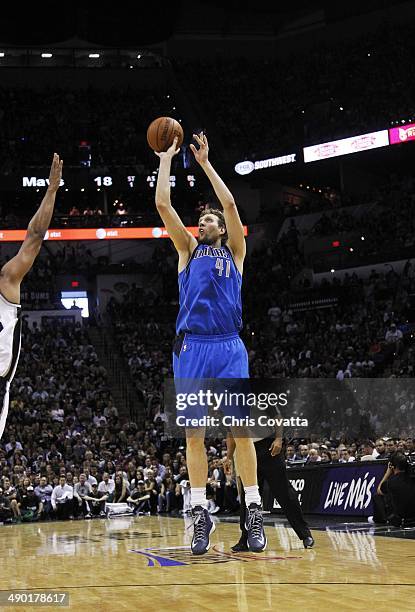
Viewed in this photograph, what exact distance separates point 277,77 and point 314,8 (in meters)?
3.75

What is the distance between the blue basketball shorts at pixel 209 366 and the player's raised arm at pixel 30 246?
50.0 inches

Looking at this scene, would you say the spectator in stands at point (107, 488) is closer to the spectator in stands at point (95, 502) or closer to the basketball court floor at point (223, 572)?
the spectator in stands at point (95, 502)

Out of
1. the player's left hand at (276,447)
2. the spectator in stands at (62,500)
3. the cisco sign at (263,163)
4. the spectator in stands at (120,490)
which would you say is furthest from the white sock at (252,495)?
the cisco sign at (263,163)

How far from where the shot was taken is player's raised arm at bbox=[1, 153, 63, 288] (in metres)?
4.48

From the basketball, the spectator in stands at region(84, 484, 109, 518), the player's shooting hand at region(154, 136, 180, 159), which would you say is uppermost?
the basketball

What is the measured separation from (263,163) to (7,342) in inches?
1091

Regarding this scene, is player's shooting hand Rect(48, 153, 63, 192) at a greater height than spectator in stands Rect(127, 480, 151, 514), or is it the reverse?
player's shooting hand Rect(48, 153, 63, 192)

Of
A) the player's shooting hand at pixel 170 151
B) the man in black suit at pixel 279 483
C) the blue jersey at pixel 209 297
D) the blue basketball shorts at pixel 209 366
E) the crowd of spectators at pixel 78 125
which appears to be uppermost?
the crowd of spectators at pixel 78 125

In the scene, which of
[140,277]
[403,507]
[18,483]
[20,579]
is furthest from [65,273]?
[20,579]

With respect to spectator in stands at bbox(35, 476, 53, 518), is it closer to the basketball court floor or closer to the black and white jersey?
the basketball court floor

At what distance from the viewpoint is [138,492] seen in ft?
59.6

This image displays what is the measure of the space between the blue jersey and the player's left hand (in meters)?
2.80

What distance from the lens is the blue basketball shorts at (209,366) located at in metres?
5.35

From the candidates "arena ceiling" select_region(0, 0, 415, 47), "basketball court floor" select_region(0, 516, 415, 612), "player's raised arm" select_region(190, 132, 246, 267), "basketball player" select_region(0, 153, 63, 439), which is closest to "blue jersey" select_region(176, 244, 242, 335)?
"player's raised arm" select_region(190, 132, 246, 267)
